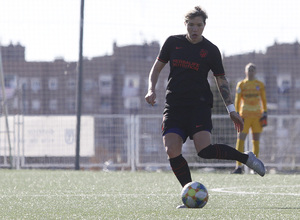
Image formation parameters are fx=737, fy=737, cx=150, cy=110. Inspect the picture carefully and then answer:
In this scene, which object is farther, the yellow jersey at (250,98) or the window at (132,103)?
the window at (132,103)

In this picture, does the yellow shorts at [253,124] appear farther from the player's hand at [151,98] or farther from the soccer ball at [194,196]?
the soccer ball at [194,196]

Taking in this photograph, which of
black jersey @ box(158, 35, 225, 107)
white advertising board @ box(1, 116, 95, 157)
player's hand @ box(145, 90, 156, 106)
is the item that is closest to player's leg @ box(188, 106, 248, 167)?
black jersey @ box(158, 35, 225, 107)

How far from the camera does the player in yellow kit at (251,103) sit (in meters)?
13.2

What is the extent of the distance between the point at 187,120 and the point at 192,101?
179 millimetres

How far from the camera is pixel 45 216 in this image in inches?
223

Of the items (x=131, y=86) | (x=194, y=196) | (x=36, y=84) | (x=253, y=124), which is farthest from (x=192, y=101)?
(x=131, y=86)

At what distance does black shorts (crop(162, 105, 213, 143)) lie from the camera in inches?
263

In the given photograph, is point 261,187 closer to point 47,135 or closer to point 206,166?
point 206,166

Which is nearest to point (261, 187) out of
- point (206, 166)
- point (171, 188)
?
point (171, 188)

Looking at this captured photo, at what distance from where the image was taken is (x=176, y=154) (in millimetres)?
6719

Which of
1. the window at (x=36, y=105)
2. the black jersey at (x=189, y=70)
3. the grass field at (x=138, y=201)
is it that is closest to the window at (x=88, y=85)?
the window at (x=36, y=105)

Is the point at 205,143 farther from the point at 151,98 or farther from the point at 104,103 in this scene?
the point at 104,103

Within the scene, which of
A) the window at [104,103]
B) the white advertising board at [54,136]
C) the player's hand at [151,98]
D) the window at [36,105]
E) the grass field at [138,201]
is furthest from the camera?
the window at [36,105]

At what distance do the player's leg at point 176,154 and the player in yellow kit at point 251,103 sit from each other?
6517 millimetres
